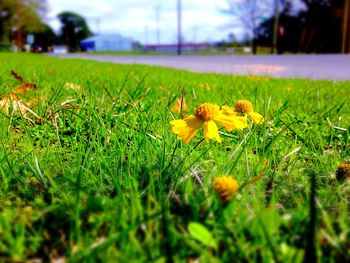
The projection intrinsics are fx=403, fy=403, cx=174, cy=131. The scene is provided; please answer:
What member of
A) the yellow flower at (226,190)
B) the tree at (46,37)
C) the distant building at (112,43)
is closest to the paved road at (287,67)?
the yellow flower at (226,190)

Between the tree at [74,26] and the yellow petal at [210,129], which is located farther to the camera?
the tree at [74,26]

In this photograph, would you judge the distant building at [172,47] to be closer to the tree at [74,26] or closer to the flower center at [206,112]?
the tree at [74,26]

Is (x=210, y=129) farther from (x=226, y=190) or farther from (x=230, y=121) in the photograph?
(x=226, y=190)

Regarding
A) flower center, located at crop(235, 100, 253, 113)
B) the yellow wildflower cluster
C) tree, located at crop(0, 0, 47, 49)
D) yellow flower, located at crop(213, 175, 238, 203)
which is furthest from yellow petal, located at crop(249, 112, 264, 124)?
tree, located at crop(0, 0, 47, 49)

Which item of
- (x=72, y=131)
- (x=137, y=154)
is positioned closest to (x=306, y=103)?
(x=72, y=131)

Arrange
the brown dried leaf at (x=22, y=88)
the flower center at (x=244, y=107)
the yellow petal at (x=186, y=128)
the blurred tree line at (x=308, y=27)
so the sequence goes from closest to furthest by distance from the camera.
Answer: the yellow petal at (x=186, y=128)
the flower center at (x=244, y=107)
the brown dried leaf at (x=22, y=88)
the blurred tree line at (x=308, y=27)

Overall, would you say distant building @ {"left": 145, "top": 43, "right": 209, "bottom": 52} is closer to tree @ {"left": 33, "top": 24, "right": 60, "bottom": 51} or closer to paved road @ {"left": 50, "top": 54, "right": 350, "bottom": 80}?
tree @ {"left": 33, "top": 24, "right": 60, "bottom": 51}

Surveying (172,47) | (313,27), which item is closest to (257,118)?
(313,27)
